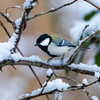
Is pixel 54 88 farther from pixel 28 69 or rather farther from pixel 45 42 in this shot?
pixel 28 69

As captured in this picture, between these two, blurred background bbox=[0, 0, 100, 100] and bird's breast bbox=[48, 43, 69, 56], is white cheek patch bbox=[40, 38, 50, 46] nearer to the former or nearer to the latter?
bird's breast bbox=[48, 43, 69, 56]

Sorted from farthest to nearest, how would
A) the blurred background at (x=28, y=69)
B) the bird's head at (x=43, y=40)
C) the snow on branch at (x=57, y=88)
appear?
the blurred background at (x=28, y=69)
the bird's head at (x=43, y=40)
the snow on branch at (x=57, y=88)

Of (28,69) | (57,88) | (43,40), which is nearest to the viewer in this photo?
(57,88)

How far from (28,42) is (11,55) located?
7.16ft

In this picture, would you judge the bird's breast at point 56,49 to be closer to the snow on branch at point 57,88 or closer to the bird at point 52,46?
the bird at point 52,46

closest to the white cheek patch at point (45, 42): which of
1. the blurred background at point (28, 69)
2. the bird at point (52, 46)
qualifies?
the bird at point (52, 46)

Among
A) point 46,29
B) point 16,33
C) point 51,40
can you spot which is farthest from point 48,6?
point 16,33

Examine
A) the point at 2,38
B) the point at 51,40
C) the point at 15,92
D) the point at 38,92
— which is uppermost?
the point at 2,38

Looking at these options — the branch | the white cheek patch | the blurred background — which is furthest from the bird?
the blurred background

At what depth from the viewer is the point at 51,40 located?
0.96 meters

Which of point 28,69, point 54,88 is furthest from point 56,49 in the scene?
point 28,69

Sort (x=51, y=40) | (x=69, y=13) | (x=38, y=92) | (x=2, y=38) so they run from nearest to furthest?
(x=38, y=92)
(x=51, y=40)
(x=2, y=38)
(x=69, y=13)

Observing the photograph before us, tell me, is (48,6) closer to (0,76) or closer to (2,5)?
(2,5)

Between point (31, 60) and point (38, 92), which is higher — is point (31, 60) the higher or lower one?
the higher one
